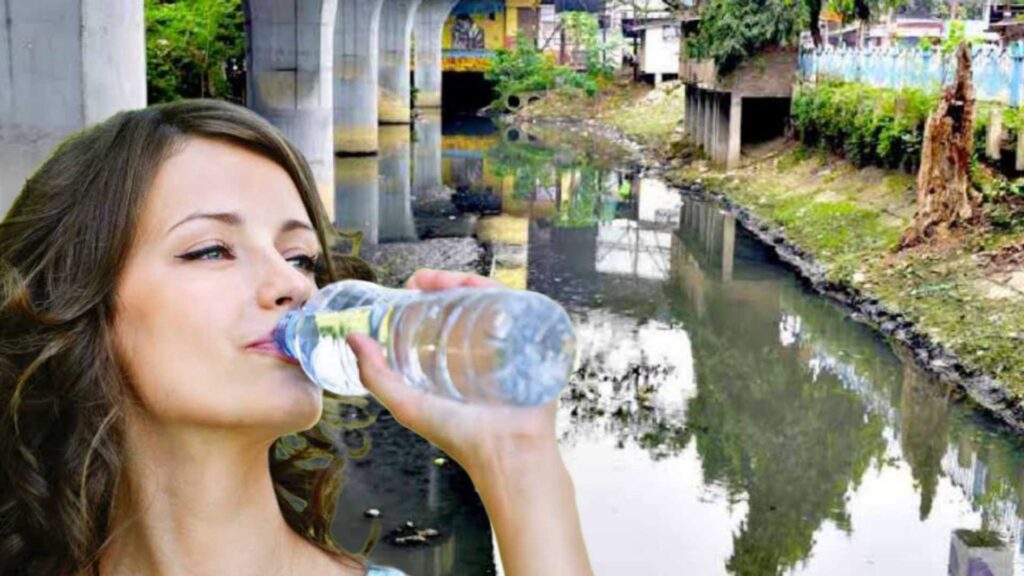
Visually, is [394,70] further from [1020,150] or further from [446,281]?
[446,281]

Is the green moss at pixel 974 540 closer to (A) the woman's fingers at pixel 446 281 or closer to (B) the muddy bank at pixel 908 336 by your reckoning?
(B) the muddy bank at pixel 908 336

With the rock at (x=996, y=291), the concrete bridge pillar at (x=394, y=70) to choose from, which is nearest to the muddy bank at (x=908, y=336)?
the rock at (x=996, y=291)

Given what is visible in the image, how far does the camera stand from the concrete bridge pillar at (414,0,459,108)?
53625mm

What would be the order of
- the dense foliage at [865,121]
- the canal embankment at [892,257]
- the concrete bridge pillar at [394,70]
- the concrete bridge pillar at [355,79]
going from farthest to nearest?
1. the concrete bridge pillar at [394,70]
2. the concrete bridge pillar at [355,79]
3. the dense foliage at [865,121]
4. the canal embankment at [892,257]

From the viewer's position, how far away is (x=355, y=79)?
35.9 m

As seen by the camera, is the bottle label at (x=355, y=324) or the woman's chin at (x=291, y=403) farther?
the woman's chin at (x=291, y=403)

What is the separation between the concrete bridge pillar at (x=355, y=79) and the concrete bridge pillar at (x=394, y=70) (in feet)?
28.4

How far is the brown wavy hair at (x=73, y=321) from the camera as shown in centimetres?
207

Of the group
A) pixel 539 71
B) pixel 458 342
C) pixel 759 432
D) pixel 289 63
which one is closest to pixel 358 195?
pixel 289 63

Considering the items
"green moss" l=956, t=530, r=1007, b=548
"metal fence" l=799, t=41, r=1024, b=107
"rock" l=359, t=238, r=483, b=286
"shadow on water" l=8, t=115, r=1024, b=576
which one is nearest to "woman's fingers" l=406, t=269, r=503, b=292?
"shadow on water" l=8, t=115, r=1024, b=576

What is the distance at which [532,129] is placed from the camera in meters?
46.8

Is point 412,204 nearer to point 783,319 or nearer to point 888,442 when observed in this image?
point 783,319

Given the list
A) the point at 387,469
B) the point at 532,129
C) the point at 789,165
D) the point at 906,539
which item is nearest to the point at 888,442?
the point at 906,539

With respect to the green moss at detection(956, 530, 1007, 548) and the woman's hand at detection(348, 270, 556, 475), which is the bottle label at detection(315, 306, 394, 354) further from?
the green moss at detection(956, 530, 1007, 548)
